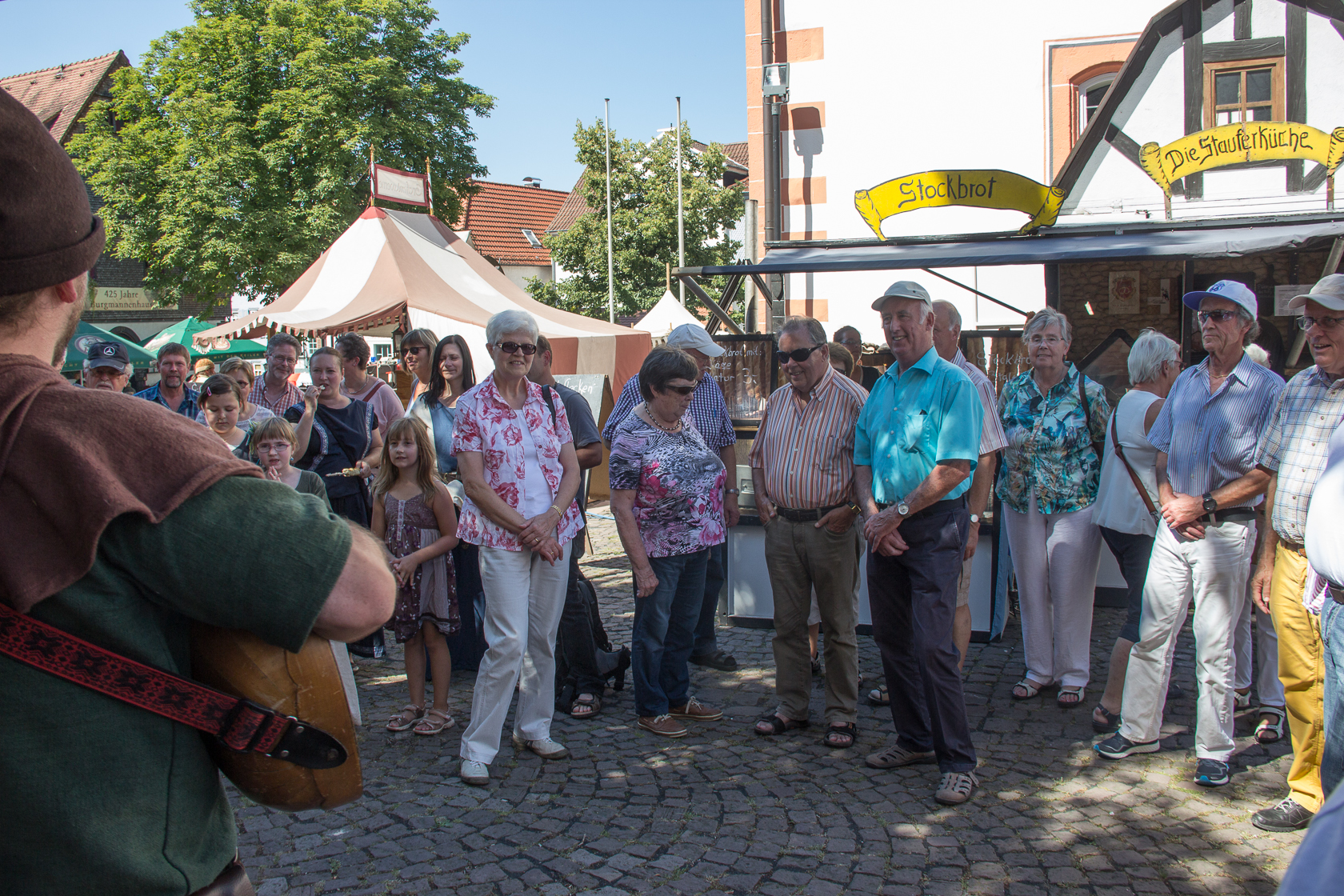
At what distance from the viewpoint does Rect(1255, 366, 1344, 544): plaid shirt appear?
3.25m

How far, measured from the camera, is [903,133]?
39.5 feet

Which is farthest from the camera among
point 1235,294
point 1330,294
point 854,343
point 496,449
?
point 854,343

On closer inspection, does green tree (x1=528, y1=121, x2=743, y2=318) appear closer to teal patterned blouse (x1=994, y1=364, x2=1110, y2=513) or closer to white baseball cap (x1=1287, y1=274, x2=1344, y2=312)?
teal patterned blouse (x1=994, y1=364, x2=1110, y2=513)

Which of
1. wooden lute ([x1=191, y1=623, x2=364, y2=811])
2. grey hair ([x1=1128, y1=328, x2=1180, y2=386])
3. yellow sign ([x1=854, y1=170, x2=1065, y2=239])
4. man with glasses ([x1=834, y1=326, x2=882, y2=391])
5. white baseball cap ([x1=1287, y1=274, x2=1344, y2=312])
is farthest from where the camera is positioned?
yellow sign ([x1=854, y1=170, x2=1065, y2=239])

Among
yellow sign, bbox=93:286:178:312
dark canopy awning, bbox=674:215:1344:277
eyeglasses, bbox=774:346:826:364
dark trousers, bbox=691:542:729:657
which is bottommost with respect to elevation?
dark trousers, bbox=691:542:729:657

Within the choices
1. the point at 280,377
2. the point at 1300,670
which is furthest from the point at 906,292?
the point at 280,377

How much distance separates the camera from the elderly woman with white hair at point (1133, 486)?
4.43 metres

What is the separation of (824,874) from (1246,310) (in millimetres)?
2832

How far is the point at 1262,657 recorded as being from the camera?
4.47 m

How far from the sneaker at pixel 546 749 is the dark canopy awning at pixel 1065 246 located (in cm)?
530

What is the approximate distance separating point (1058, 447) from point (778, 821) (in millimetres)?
2486

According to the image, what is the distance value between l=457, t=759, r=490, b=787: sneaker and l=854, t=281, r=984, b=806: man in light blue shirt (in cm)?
171

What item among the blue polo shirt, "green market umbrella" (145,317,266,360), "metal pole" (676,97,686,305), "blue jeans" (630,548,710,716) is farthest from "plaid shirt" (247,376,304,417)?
"metal pole" (676,97,686,305)

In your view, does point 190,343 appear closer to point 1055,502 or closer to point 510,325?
point 510,325
